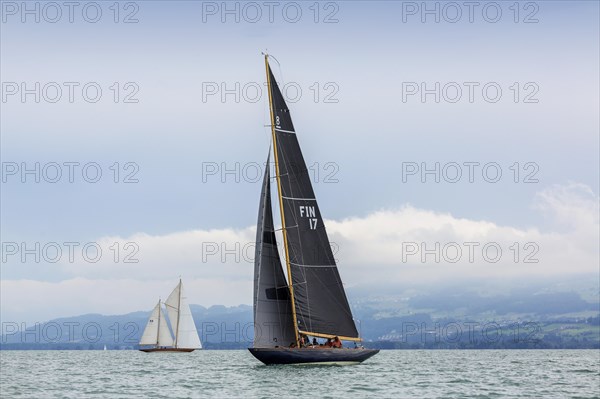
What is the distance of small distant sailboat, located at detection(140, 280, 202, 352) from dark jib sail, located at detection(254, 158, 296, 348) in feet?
228

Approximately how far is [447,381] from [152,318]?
262ft

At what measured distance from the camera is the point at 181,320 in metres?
136

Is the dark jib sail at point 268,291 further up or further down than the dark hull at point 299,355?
further up

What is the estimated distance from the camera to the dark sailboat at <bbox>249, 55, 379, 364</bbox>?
6575 cm

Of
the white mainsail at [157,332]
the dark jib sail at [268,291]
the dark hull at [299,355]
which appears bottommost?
the white mainsail at [157,332]

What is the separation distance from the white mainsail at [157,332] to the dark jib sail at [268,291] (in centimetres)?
7216

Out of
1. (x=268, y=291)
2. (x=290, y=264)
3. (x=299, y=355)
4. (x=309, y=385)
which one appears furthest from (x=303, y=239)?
(x=309, y=385)

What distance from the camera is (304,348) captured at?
212 ft

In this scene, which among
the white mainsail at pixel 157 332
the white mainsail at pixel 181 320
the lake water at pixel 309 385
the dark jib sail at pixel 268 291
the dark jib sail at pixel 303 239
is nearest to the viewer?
the lake water at pixel 309 385

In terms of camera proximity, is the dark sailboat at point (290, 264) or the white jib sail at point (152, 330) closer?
the dark sailboat at point (290, 264)

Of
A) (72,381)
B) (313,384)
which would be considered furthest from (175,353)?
(313,384)

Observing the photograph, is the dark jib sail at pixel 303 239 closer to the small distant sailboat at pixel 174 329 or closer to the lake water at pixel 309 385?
the lake water at pixel 309 385

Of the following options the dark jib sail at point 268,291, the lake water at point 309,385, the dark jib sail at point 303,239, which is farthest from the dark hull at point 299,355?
the dark jib sail at point 303,239

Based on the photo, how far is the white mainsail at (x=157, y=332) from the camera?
13625 cm
